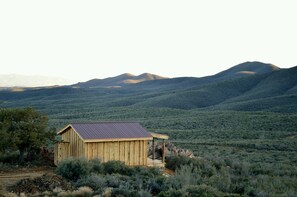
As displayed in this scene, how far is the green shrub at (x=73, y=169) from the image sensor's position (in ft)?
56.6

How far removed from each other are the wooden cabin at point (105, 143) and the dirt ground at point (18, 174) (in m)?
1.46

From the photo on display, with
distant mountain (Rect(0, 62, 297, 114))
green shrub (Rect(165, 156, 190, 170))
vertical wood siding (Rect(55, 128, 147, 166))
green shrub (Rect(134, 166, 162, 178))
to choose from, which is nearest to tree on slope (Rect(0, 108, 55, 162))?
vertical wood siding (Rect(55, 128, 147, 166))

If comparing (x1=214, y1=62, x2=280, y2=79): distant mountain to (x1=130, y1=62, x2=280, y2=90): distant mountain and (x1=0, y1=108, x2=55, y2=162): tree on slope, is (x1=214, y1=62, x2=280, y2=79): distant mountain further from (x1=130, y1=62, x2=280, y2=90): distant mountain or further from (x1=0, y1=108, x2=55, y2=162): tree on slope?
(x1=0, y1=108, x2=55, y2=162): tree on slope

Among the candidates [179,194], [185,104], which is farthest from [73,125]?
[185,104]

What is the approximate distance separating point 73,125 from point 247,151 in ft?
57.5

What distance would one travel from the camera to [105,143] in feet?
67.5

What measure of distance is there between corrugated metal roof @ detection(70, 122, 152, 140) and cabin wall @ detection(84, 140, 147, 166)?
1.28 feet

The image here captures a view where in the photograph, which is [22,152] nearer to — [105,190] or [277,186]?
[105,190]

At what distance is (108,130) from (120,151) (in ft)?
4.11

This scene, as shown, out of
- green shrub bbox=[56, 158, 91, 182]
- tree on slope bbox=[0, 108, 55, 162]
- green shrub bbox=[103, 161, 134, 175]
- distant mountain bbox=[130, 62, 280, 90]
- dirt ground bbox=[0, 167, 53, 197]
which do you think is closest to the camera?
dirt ground bbox=[0, 167, 53, 197]

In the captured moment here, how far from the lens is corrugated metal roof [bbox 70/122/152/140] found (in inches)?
Answer: 798

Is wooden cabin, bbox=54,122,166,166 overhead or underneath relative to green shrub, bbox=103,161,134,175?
overhead

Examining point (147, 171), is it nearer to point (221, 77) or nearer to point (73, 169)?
point (73, 169)

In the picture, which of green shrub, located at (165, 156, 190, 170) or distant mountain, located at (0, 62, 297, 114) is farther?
distant mountain, located at (0, 62, 297, 114)
